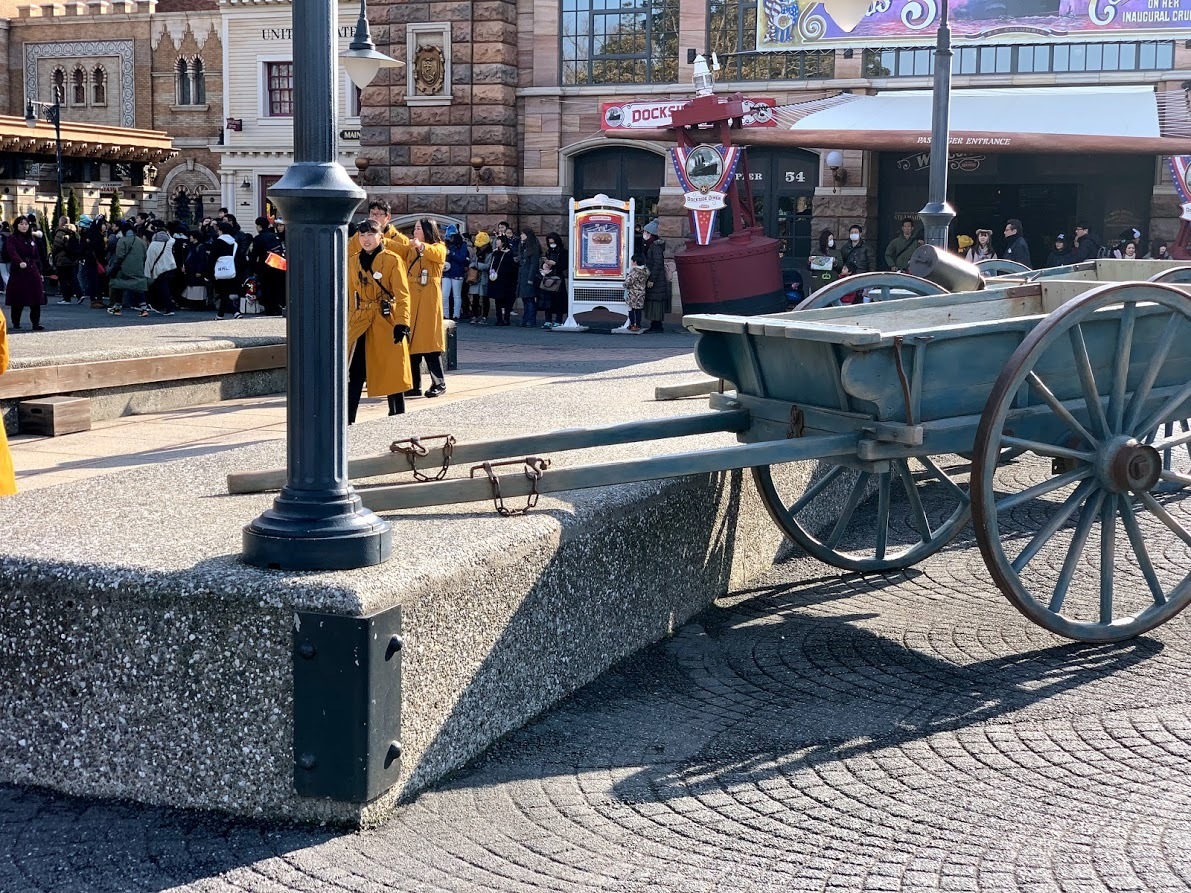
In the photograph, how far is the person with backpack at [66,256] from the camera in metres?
28.6

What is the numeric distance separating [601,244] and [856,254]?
4154 mm

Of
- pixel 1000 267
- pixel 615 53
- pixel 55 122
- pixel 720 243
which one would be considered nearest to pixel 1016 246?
pixel 720 243

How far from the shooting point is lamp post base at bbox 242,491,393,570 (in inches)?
159

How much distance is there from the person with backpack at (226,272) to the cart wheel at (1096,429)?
20129 mm

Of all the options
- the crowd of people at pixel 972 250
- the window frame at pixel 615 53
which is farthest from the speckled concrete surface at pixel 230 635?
the window frame at pixel 615 53

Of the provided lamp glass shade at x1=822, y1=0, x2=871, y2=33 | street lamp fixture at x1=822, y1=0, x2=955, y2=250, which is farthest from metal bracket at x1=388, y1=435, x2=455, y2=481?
street lamp fixture at x1=822, y1=0, x2=955, y2=250

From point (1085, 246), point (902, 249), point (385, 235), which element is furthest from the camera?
point (902, 249)

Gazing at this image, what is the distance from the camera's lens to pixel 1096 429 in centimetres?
557

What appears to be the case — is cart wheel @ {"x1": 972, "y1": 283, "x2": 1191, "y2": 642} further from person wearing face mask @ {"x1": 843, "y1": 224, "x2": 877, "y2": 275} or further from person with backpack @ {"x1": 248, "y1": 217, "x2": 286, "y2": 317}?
person wearing face mask @ {"x1": 843, "y1": 224, "x2": 877, "y2": 275}

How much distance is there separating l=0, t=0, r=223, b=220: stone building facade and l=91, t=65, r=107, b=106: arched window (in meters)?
0.04

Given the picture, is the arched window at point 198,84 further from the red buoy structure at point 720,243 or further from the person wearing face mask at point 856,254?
the red buoy structure at point 720,243

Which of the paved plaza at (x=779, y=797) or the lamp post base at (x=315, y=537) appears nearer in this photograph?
the paved plaza at (x=779, y=797)

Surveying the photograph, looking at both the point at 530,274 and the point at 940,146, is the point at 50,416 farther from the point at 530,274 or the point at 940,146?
the point at 530,274

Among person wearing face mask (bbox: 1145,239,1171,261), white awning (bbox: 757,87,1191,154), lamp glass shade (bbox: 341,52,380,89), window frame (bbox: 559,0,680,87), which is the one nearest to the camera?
lamp glass shade (bbox: 341,52,380,89)
